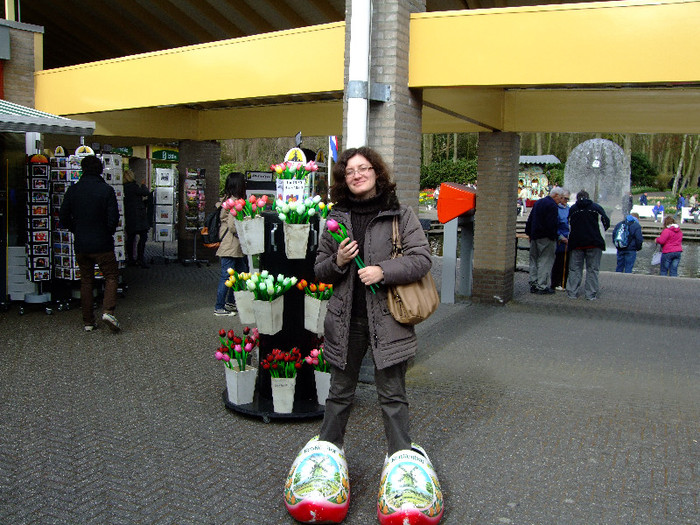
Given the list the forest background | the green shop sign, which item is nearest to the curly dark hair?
the green shop sign

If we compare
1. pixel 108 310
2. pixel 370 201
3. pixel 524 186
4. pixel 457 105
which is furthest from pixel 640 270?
pixel 524 186

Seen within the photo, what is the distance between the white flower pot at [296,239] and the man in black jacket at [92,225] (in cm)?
354

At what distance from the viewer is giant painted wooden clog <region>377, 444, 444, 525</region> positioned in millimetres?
3299

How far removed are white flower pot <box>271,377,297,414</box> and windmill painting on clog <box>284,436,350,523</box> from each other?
127 cm

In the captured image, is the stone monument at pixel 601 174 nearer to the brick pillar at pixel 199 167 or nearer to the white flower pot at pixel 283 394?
the brick pillar at pixel 199 167

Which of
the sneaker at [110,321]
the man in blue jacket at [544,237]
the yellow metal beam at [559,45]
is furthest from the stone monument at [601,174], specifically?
the sneaker at [110,321]

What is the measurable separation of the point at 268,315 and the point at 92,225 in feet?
11.8

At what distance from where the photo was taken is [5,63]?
10719mm

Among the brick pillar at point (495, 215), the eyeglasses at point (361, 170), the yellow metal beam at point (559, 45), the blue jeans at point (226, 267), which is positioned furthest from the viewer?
the brick pillar at point (495, 215)

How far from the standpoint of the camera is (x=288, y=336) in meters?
5.13

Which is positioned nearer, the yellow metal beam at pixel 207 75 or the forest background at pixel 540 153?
the yellow metal beam at pixel 207 75

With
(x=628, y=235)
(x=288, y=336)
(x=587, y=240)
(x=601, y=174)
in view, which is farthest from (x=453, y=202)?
(x=601, y=174)

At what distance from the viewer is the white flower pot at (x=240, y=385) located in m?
4.98

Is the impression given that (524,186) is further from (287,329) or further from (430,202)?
(287,329)
